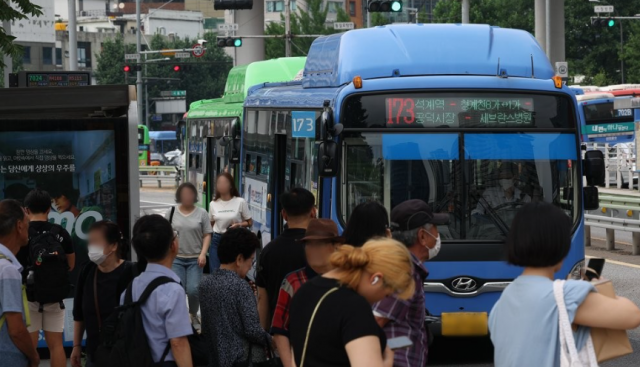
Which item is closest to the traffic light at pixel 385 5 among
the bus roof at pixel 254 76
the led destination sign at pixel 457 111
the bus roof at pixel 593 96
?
the bus roof at pixel 254 76

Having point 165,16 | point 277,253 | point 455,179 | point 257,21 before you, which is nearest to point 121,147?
point 455,179

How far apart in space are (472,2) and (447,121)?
2795 inches

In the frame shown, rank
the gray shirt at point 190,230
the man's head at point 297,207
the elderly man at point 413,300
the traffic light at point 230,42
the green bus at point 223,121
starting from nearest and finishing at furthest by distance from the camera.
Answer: the elderly man at point 413,300
the man's head at point 297,207
the gray shirt at point 190,230
the green bus at point 223,121
the traffic light at point 230,42

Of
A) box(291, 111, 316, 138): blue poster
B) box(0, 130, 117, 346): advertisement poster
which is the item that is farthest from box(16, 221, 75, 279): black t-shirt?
box(291, 111, 316, 138): blue poster

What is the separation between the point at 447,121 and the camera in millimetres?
11664

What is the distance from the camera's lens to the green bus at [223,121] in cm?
2061

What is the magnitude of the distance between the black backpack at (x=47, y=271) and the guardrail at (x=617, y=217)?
12.5 meters

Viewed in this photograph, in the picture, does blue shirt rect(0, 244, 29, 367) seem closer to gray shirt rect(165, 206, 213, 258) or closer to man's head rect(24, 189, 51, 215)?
man's head rect(24, 189, 51, 215)

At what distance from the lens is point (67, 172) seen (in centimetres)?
1089

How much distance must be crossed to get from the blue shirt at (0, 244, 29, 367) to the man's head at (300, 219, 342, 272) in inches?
61.3

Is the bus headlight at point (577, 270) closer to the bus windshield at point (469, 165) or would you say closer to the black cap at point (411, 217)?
the bus windshield at point (469, 165)

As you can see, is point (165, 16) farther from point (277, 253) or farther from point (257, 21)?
point (277, 253)

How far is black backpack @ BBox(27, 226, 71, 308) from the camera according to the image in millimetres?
9109

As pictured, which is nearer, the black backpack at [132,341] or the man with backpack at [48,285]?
the black backpack at [132,341]
